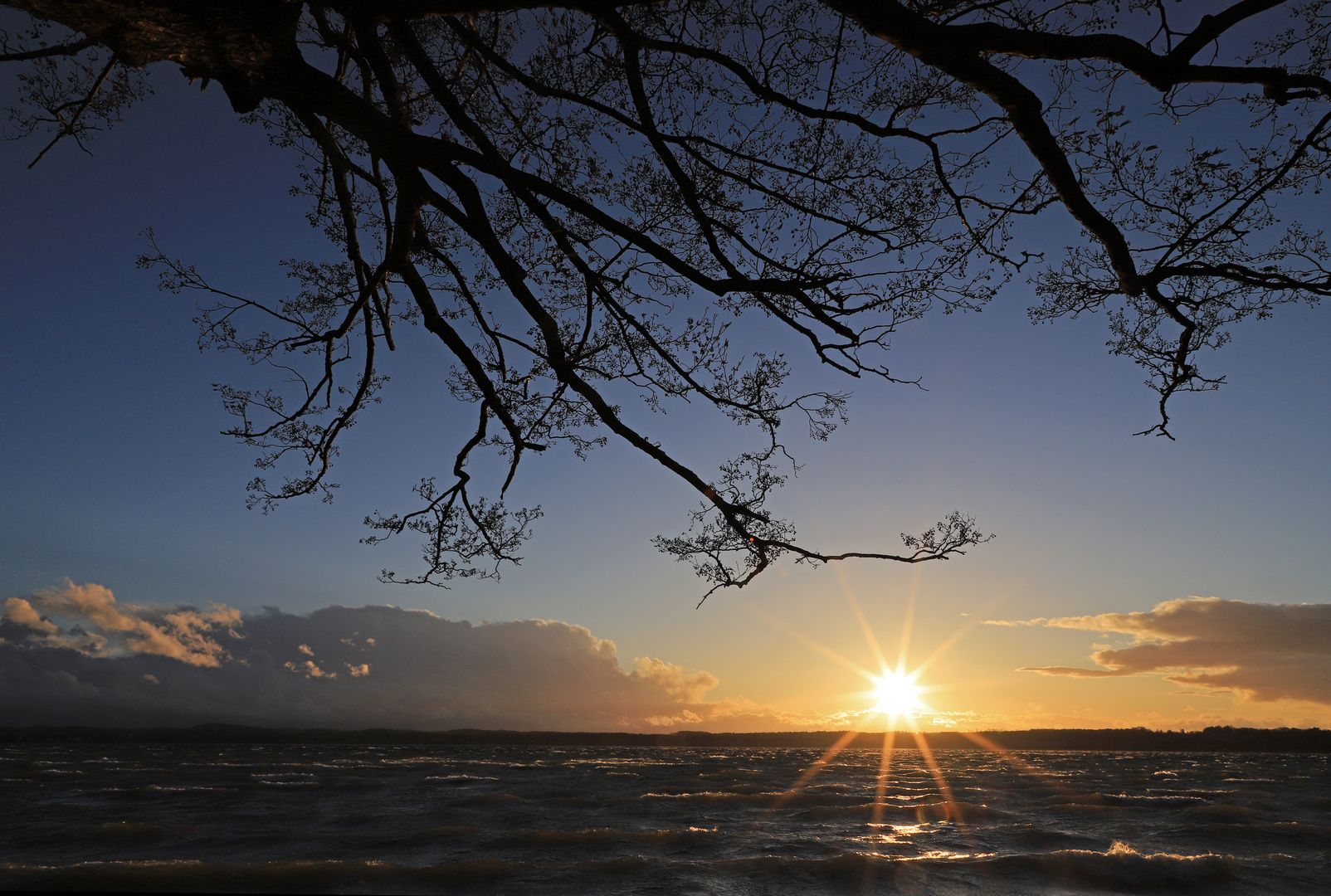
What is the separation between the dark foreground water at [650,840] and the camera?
5.70m

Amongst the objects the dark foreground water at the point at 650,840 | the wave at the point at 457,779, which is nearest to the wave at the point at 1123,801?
the dark foreground water at the point at 650,840

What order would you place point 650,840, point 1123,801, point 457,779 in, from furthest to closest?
point 457,779, point 1123,801, point 650,840

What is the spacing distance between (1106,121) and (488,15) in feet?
23.3

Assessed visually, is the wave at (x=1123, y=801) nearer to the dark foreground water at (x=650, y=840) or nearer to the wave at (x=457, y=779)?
the dark foreground water at (x=650, y=840)

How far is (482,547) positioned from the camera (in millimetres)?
8750

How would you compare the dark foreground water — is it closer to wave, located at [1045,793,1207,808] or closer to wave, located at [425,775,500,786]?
wave, located at [1045,793,1207,808]

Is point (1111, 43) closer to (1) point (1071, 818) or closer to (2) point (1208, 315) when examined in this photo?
(2) point (1208, 315)

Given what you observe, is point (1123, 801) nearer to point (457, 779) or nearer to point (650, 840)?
point (650, 840)

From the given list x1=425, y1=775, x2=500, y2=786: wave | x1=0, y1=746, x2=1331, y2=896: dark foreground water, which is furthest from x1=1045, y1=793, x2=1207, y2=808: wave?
x1=425, y1=775, x2=500, y2=786: wave

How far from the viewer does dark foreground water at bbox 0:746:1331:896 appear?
5.70 m

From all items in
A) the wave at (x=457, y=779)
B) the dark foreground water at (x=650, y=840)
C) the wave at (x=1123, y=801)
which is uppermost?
the dark foreground water at (x=650, y=840)

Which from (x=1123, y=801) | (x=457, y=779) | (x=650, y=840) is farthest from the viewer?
(x=457, y=779)

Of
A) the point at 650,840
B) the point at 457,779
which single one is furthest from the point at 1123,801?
the point at 457,779

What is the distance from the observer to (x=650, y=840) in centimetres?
764
